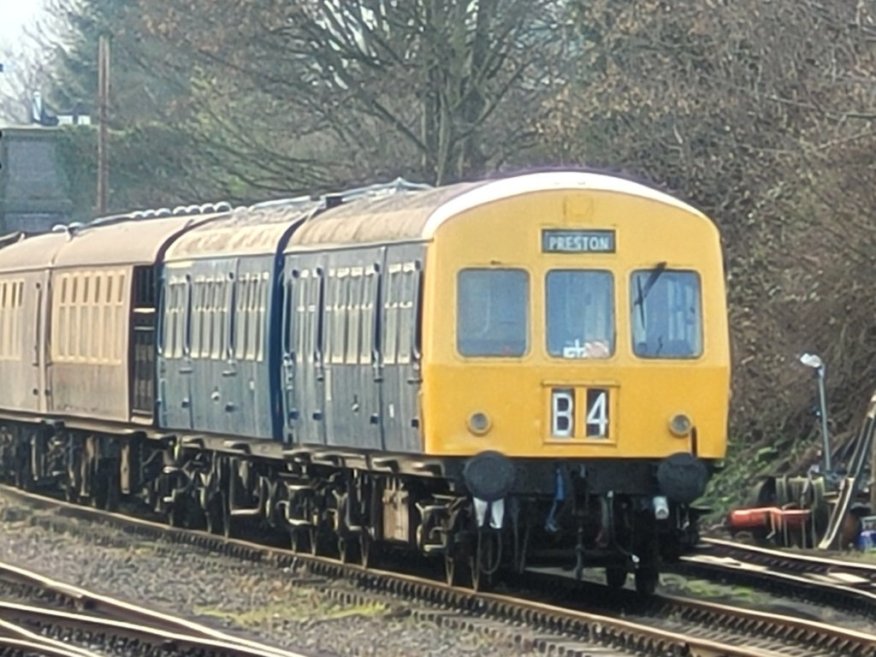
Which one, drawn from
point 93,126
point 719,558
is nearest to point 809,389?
point 719,558

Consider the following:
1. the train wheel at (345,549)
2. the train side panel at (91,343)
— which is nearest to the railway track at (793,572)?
the train wheel at (345,549)

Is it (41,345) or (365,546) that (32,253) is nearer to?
(41,345)

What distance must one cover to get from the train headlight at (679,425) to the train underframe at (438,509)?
28 cm

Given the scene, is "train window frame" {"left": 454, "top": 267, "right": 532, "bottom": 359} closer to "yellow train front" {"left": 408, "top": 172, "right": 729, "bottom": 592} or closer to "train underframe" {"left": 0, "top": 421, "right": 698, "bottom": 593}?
"yellow train front" {"left": 408, "top": 172, "right": 729, "bottom": 592}

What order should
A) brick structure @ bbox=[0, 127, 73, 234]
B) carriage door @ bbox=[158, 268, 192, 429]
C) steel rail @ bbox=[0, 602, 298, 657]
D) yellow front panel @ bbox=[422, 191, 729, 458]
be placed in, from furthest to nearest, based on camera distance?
brick structure @ bbox=[0, 127, 73, 234], carriage door @ bbox=[158, 268, 192, 429], yellow front panel @ bbox=[422, 191, 729, 458], steel rail @ bbox=[0, 602, 298, 657]

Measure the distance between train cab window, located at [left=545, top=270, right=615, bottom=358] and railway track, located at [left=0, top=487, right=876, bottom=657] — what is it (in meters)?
1.71

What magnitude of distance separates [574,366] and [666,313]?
799 millimetres

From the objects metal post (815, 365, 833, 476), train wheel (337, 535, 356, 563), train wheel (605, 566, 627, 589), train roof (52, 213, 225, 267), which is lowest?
train wheel (605, 566, 627, 589)

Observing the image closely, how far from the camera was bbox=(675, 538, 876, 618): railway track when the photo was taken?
15945mm

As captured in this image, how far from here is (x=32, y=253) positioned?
93.8ft

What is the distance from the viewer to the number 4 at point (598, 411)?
1581 cm

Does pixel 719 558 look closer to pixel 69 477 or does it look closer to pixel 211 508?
pixel 211 508

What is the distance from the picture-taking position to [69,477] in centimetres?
2672

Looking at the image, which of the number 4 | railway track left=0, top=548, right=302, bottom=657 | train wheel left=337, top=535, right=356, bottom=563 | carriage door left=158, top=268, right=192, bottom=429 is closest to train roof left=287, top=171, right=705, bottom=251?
the number 4
